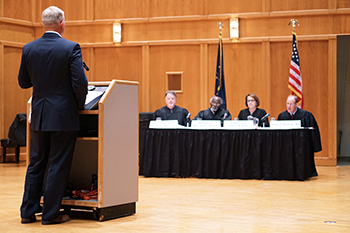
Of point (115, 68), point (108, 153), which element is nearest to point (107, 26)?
point (115, 68)

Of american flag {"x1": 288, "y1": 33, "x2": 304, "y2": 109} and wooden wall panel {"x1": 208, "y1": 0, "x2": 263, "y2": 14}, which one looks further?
→ wooden wall panel {"x1": 208, "y1": 0, "x2": 263, "y2": 14}

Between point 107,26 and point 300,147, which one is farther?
point 107,26

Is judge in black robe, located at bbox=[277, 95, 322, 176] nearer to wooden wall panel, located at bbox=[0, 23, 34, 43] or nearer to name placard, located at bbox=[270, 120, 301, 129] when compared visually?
name placard, located at bbox=[270, 120, 301, 129]

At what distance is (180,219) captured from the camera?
3678 mm

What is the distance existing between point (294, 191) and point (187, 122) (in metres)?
2.46

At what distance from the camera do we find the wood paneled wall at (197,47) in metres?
8.73

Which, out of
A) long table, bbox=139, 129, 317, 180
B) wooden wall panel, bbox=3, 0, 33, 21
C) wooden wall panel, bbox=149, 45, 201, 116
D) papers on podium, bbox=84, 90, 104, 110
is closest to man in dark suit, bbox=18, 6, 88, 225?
papers on podium, bbox=84, 90, 104, 110

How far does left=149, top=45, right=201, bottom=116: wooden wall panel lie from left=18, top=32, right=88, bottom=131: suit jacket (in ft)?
19.7

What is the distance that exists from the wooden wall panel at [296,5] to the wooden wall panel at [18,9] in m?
5.13

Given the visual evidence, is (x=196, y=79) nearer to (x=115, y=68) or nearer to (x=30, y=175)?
(x=115, y=68)

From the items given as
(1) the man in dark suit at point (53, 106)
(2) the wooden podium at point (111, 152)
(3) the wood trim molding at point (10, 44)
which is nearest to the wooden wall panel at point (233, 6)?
(3) the wood trim molding at point (10, 44)

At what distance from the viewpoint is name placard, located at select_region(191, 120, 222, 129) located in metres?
6.86

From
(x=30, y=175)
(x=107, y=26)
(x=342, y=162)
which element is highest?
(x=107, y=26)

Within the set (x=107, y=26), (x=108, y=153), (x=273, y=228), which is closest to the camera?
(x=273, y=228)
